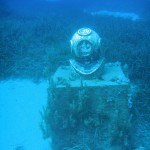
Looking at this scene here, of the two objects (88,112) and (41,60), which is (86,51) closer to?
(88,112)

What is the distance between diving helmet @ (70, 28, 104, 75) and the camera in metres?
4.46

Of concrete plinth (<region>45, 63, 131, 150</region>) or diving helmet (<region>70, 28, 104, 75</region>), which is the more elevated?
diving helmet (<region>70, 28, 104, 75</region>)

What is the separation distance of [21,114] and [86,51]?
2.36 meters

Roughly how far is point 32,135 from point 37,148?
1.40 feet

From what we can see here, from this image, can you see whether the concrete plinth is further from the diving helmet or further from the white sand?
the white sand

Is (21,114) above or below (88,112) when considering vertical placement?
below

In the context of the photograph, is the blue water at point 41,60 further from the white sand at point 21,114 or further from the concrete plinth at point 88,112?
the concrete plinth at point 88,112

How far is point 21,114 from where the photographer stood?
5.69 meters

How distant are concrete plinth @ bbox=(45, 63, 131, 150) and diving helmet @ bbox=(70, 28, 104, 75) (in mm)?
236

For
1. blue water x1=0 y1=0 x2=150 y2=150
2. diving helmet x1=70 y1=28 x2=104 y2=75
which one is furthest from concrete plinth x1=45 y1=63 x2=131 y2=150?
blue water x1=0 y1=0 x2=150 y2=150

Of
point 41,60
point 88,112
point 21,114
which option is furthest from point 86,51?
point 41,60

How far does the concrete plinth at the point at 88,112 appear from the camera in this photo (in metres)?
4.34

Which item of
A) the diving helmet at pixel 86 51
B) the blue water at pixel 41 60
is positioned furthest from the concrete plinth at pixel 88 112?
the blue water at pixel 41 60

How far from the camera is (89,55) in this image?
4531 millimetres
